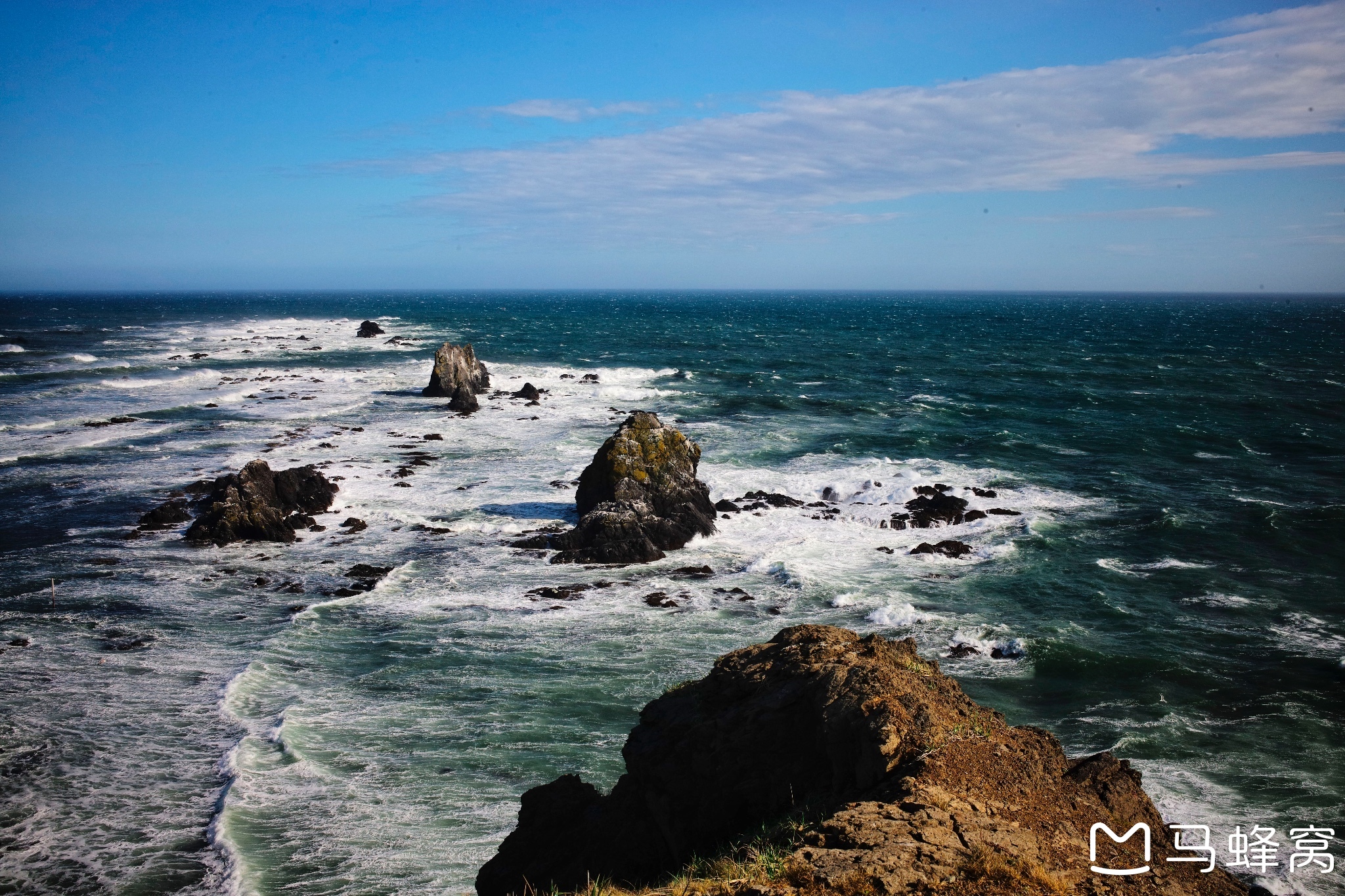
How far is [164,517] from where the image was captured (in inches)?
1074

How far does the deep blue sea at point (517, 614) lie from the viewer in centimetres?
1237

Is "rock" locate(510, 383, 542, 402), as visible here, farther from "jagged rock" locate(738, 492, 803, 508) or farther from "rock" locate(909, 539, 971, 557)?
"rock" locate(909, 539, 971, 557)

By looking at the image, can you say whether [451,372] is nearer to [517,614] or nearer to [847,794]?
[517,614]

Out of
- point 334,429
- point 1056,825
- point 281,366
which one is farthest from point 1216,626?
point 281,366

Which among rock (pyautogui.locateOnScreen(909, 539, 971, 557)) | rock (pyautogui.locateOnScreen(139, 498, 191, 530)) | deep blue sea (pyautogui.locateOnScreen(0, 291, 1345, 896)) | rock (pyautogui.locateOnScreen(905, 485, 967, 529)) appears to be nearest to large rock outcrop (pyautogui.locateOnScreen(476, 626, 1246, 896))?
deep blue sea (pyautogui.locateOnScreen(0, 291, 1345, 896))

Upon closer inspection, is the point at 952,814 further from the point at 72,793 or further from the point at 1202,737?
the point at 72,793

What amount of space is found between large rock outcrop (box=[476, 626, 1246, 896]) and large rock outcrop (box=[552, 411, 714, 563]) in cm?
1457

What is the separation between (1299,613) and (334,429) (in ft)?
138

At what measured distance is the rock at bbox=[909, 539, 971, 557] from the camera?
25.4 metres

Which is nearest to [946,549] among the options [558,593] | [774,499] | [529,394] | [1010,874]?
[774,499]

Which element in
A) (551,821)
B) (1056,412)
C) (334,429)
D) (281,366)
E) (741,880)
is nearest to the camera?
(741,880)

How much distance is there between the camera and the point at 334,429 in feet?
142

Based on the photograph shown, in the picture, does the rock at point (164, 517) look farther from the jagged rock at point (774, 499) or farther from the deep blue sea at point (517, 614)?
the jagged rock at point (774, 499)

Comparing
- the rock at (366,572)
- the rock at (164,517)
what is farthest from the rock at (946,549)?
the rock at (164,517)
